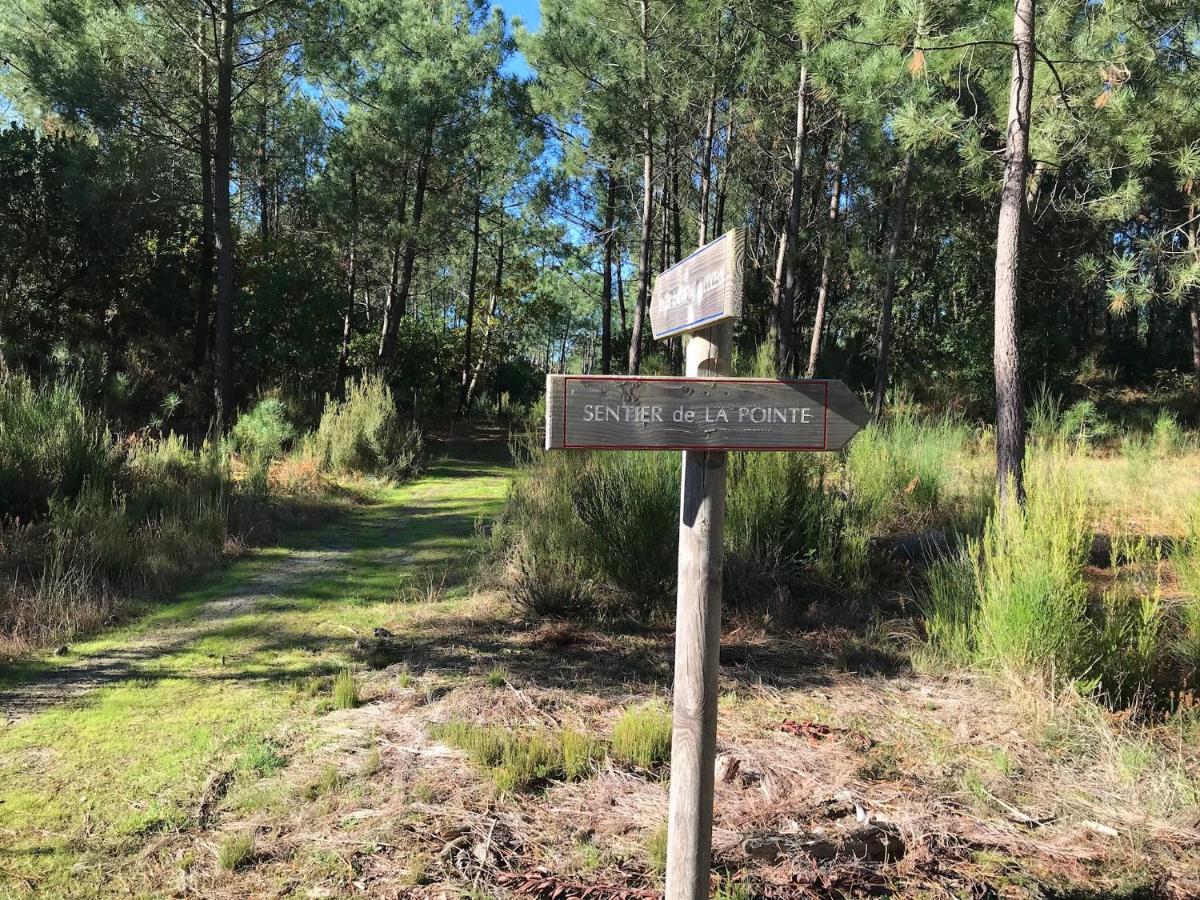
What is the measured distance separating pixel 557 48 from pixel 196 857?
1329 centimetres

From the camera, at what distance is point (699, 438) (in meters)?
2.10

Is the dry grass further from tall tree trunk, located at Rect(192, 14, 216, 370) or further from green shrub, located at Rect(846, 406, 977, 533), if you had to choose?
tall tree trunk, located at Rect(192, 14, 216, 370)

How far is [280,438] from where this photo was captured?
417 inches

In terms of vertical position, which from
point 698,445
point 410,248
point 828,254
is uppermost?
point 828,254

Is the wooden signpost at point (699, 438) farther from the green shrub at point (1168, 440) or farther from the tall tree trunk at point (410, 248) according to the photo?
the tall tree trunk at point (410, 248)

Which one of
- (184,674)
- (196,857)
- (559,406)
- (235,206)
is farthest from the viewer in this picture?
(235,206)

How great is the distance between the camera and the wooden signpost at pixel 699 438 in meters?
2.09

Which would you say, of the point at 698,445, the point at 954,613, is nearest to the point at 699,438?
the point at 698,445

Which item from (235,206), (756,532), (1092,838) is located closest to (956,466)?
(756,532)

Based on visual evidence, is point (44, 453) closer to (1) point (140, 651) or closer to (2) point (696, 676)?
(1) point (140, 651)

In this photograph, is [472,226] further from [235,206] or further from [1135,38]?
[1135,38]

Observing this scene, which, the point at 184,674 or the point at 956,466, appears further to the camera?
the point at 956,466

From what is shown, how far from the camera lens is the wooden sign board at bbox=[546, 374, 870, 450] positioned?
6.83ft

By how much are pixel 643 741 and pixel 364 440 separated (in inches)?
331
